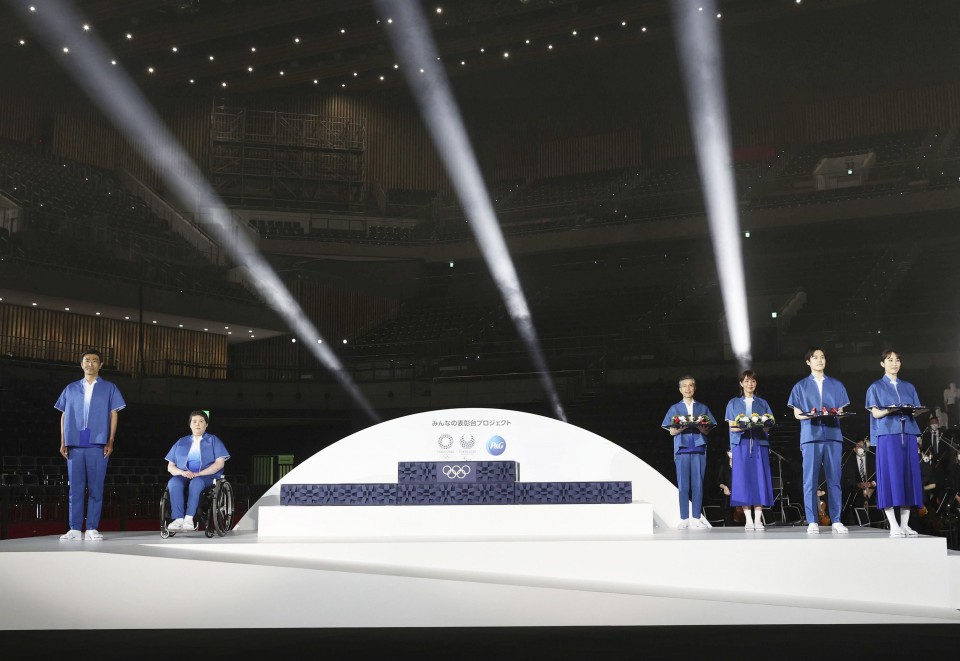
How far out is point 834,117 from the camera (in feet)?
68.9

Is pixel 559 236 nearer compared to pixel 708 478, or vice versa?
pixel 708 478

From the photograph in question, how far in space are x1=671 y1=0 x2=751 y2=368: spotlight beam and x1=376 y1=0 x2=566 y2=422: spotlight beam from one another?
12.3ft

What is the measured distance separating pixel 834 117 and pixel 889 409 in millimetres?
17332

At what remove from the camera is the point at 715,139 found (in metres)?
16.5

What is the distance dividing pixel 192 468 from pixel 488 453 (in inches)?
91.9

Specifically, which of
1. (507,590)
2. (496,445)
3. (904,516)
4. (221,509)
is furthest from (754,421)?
(221,509)

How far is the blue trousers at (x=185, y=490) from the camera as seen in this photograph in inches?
272

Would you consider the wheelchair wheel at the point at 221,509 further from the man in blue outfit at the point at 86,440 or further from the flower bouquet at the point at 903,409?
the flower bouquet at the point at 903,409

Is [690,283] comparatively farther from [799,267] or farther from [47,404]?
[47,404]

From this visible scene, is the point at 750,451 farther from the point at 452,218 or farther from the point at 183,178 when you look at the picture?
the point at 183,178

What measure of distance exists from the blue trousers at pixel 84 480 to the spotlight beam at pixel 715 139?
12217mm

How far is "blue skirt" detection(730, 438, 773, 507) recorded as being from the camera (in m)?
6.66

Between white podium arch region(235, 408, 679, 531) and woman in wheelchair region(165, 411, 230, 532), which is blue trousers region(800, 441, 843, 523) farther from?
woman in wheelchair region(165, 411, 230, 532)

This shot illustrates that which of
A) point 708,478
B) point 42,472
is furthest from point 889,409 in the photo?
point 42,472
